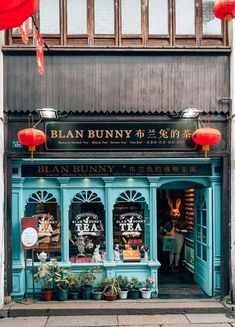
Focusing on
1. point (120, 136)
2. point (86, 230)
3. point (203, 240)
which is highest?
point (120, 136)

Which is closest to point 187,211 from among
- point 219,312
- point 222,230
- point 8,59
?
point 222,230

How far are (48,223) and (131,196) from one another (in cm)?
228

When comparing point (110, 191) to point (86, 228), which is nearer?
point (110, 191)

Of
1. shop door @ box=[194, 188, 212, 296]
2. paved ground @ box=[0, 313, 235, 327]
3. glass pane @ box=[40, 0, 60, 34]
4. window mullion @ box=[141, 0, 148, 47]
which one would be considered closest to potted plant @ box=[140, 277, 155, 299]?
paved ground @ box=[0, 313, 235, 327]

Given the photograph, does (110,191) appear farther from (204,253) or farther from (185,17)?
(185,17)

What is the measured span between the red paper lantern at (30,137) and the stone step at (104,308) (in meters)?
3.83

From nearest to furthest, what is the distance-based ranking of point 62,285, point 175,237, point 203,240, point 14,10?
point 14,10
point 62,285
point 203,240
point 175,237

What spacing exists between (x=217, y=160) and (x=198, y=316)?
3.85 meters

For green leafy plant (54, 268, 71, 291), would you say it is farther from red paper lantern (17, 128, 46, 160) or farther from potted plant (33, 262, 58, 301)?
red paper lantern (17, 128, 46, 160)

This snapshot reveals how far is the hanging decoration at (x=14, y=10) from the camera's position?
421 centimetres

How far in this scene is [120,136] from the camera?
10.5 metres

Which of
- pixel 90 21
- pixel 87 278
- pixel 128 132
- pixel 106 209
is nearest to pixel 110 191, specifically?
pixel 106 209

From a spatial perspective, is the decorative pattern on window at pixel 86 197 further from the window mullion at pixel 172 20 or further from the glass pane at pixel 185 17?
the glass pane at pixel 185 17

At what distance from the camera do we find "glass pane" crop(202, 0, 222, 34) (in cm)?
1074
